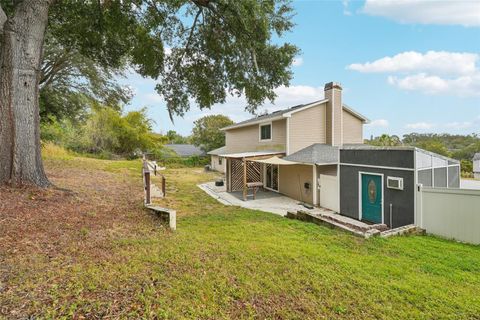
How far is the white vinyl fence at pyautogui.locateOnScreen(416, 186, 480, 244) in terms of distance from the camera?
6230mm

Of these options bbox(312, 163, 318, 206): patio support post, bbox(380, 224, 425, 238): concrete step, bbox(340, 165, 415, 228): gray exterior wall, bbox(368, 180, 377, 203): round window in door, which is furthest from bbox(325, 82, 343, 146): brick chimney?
bbox(380, 224, 425, 238): concrete step

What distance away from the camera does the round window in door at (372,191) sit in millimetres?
8727

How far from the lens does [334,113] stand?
13508mm

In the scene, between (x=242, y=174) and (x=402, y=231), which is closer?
(x=402, y=231)

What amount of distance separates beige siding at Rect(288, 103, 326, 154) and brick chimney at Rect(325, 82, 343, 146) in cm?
32

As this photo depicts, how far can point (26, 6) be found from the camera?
5.12 meters

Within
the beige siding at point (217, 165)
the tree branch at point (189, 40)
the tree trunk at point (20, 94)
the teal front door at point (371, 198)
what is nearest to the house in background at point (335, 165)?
the teal front door at point (371, 198)

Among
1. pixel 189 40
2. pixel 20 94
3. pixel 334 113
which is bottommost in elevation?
pixel 20 94

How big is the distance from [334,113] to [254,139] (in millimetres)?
5353

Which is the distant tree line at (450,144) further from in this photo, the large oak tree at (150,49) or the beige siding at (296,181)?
the large oak tree at (150,49)

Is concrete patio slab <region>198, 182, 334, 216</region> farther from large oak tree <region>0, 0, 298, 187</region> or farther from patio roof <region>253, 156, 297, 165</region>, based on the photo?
large oak tree <region>0, 0, 298, 187</region>

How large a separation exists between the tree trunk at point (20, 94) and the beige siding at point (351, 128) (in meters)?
14.6

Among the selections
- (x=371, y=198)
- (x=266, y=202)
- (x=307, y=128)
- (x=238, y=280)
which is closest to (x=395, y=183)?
(x=371, y=198)

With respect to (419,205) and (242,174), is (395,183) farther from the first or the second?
(242,174)
